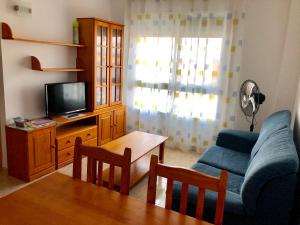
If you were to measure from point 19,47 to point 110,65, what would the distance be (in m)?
1.46

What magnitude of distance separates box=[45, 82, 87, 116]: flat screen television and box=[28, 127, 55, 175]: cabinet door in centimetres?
41

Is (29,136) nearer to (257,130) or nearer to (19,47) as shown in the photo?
(19,47)

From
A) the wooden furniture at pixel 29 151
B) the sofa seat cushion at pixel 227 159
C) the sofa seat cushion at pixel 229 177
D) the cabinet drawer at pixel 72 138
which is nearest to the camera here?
the sofa seat cushion at pixel 229 177

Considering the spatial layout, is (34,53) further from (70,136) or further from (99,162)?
(99,162)

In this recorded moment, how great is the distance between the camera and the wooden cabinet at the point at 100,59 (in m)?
3.73

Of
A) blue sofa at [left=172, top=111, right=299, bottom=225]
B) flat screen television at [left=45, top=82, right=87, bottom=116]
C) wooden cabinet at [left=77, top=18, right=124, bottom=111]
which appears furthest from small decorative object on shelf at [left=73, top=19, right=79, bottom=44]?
blue sofa at [left=172, top=111, right=299, bottom=225]

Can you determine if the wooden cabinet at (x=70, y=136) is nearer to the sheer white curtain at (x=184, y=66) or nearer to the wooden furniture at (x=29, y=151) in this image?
the wooden furniture at (x=29, y=151)

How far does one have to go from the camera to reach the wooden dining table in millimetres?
1087

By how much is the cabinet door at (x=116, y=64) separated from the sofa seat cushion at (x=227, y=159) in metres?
2.11

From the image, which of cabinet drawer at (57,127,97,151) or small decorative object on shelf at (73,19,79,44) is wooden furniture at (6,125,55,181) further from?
small decorative object on shelf at (73,19,79,44)

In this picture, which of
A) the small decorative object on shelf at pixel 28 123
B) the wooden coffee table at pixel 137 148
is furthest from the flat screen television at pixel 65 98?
the wooden coffee table at pixel 137 148

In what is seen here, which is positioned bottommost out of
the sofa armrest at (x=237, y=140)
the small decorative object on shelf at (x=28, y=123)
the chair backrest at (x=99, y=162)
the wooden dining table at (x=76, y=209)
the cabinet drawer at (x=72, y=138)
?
the cabinet drawer at (x=72, y=138)

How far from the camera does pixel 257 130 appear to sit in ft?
12.5

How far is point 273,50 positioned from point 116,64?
8.22 feet
